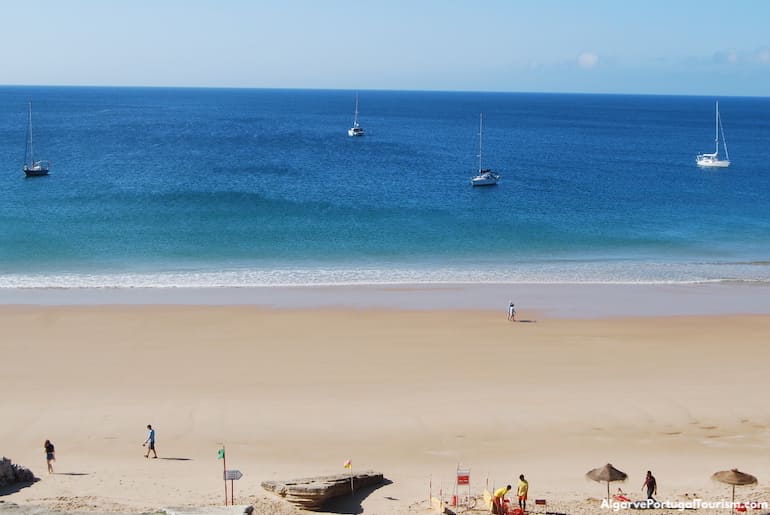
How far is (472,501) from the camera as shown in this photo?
55.1 feet

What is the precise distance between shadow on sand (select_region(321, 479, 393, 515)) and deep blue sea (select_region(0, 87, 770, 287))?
21482 millimetres

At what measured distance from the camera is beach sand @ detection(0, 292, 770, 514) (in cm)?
1808

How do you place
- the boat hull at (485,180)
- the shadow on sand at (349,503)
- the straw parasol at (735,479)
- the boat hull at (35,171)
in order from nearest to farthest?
the straw parasol at (735,479)
the shadow on sand at (349,503)
the boat hull at (485,180)
the boat hull at (35,171)

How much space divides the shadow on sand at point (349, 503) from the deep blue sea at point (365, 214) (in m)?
21.5

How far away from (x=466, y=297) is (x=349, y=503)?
19554mm

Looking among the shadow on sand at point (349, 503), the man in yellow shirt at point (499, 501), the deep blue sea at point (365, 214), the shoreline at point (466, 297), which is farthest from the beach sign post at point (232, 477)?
the deep blue sea at point (365, 214)

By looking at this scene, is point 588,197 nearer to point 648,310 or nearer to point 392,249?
point 392,249

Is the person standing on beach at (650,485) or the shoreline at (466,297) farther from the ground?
the shoreline at (466,297)

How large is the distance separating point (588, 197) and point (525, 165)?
19.1 metres

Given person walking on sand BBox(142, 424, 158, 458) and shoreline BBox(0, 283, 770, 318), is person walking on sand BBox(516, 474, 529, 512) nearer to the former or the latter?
person walking on sand BBox(142, 424, 158, 458)

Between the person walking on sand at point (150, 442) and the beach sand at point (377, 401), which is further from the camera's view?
the person walking on sand at point (150, 442)

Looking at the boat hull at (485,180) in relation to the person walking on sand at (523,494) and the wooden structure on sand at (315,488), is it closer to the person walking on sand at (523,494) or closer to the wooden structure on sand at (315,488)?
the wooden structure on sand at (315,488)

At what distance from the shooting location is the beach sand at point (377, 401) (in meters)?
18.1

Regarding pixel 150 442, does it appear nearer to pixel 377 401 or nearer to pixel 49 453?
pixel 49 453
